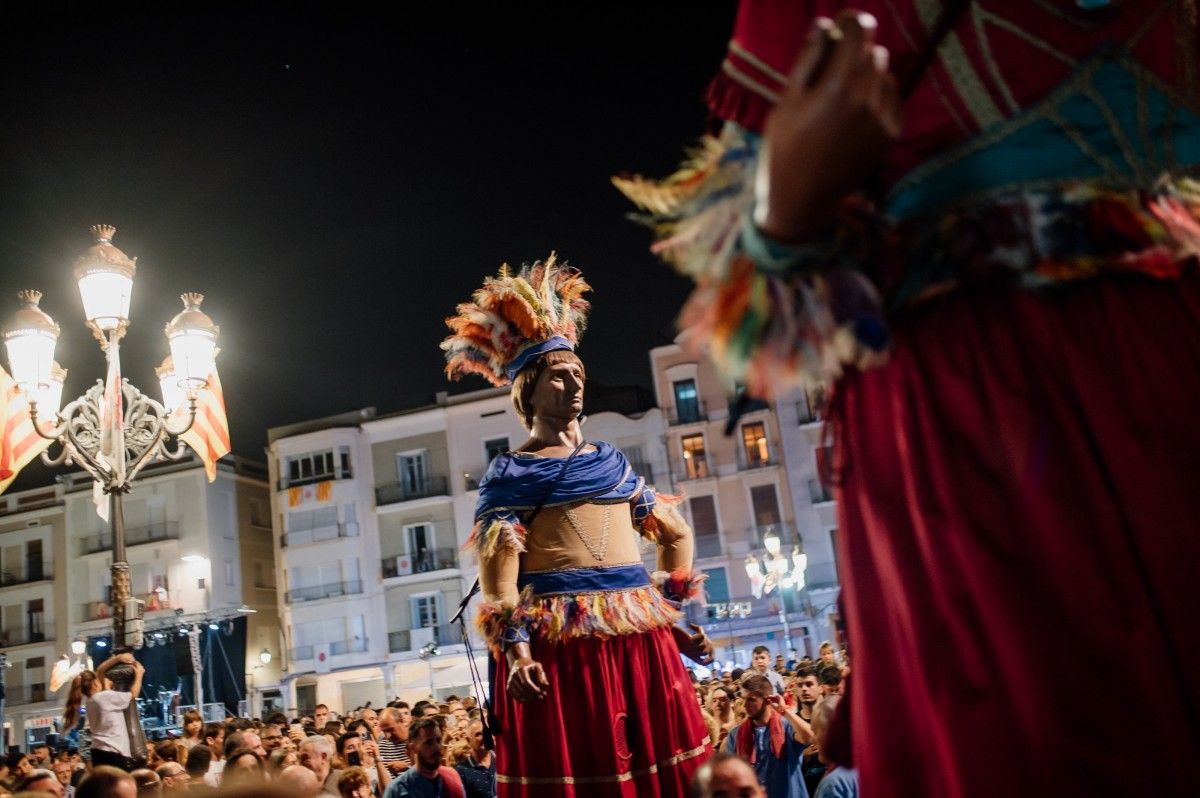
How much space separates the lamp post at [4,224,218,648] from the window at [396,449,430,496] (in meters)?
29.9

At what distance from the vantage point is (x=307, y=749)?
306 inches

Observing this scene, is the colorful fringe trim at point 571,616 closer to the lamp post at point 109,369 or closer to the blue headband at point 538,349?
the blue headband at point 538,349

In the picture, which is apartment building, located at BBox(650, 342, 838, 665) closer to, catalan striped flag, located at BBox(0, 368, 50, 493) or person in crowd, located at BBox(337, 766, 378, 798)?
catalan striped flag, located at BBox(0, 368, 50, 493)

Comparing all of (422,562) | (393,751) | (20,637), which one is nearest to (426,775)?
(393,751)

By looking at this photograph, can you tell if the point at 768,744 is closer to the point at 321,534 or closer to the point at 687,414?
the point at 687,414

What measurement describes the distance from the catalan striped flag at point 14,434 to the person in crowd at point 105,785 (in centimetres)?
623

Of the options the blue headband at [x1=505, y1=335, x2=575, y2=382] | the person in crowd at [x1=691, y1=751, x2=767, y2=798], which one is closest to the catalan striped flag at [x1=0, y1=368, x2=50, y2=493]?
the blue headband at [x1=505, y1=335, x2=575, y2=382]

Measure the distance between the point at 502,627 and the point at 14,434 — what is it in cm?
781

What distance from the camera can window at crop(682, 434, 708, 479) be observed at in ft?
122

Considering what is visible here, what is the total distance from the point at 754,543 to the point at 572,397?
1303 inches

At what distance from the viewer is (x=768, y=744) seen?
277 inches

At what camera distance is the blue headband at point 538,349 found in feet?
13.8

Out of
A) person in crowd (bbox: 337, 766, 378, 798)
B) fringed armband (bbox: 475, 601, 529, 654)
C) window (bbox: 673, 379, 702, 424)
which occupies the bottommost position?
person in crowd (bbox: 337, 766, 378, 798)

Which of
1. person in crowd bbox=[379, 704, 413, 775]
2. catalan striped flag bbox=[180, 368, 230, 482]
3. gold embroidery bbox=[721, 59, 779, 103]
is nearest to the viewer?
gold embroidery bbox=[721, 59, 779, 103]
